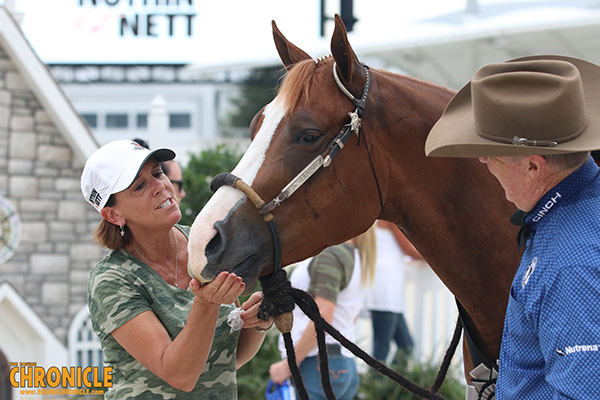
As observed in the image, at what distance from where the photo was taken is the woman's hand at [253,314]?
2332mm

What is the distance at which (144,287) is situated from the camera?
229 centimetres

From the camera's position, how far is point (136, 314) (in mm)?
2174

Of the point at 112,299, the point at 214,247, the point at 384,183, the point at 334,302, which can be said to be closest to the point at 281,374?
the point at 334,302

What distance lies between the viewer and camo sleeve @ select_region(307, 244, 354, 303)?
12.6ft

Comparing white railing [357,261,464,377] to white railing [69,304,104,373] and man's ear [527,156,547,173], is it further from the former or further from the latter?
man's ear [527,156,547,173]

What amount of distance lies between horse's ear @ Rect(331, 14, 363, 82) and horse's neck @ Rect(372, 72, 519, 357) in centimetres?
16

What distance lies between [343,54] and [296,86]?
17cm

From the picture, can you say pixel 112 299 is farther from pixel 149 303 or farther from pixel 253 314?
pixel 253 314

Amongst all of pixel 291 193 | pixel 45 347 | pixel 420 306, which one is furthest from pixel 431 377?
pixel 291 193

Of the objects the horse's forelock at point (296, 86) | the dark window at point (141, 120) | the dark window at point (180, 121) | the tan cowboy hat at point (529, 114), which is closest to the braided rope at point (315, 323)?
the horse's forelock at point (296, 86)

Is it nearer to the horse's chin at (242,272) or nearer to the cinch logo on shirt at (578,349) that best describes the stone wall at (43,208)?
the horse's chin at (242,272)

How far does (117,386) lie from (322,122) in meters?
1.08

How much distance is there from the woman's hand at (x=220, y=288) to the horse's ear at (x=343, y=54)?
705mm

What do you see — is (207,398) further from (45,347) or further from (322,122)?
(45,347)
